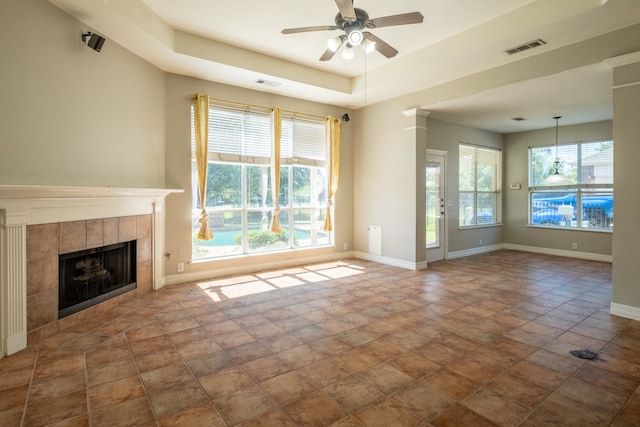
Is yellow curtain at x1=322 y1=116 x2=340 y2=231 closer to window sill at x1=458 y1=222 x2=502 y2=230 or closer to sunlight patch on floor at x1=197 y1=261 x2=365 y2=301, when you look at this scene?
sunlight patch on floor at x1=197 y1=261 x2=365 y2=301

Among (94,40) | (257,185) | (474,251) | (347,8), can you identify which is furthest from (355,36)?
(474,251)

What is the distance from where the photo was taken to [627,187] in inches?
142

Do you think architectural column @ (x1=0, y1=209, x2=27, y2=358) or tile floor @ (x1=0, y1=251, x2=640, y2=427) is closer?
tile floor @ (x1=0, y1=251, x2=640, y2=427)

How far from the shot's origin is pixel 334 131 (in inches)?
261

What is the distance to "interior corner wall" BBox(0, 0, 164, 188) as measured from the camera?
2930 mm

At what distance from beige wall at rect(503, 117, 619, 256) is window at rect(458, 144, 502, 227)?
0.82 feet

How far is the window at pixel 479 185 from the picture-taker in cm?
753

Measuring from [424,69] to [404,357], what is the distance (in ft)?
12.9

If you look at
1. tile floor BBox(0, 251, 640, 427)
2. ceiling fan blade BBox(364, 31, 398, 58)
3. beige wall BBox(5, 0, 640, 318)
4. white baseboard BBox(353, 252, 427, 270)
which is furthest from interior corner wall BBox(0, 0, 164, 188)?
white baseboard BBox(353, 252, 427, 270)

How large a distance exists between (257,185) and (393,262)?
115 inches

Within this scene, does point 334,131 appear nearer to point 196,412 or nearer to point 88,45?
point 88,45

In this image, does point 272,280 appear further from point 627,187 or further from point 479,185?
point 479,185

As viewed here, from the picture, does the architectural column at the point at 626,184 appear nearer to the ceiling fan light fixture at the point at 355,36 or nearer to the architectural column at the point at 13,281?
the ceiling fan light fixture at the point at 355,36

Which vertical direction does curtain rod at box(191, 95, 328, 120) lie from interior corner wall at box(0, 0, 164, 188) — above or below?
above
